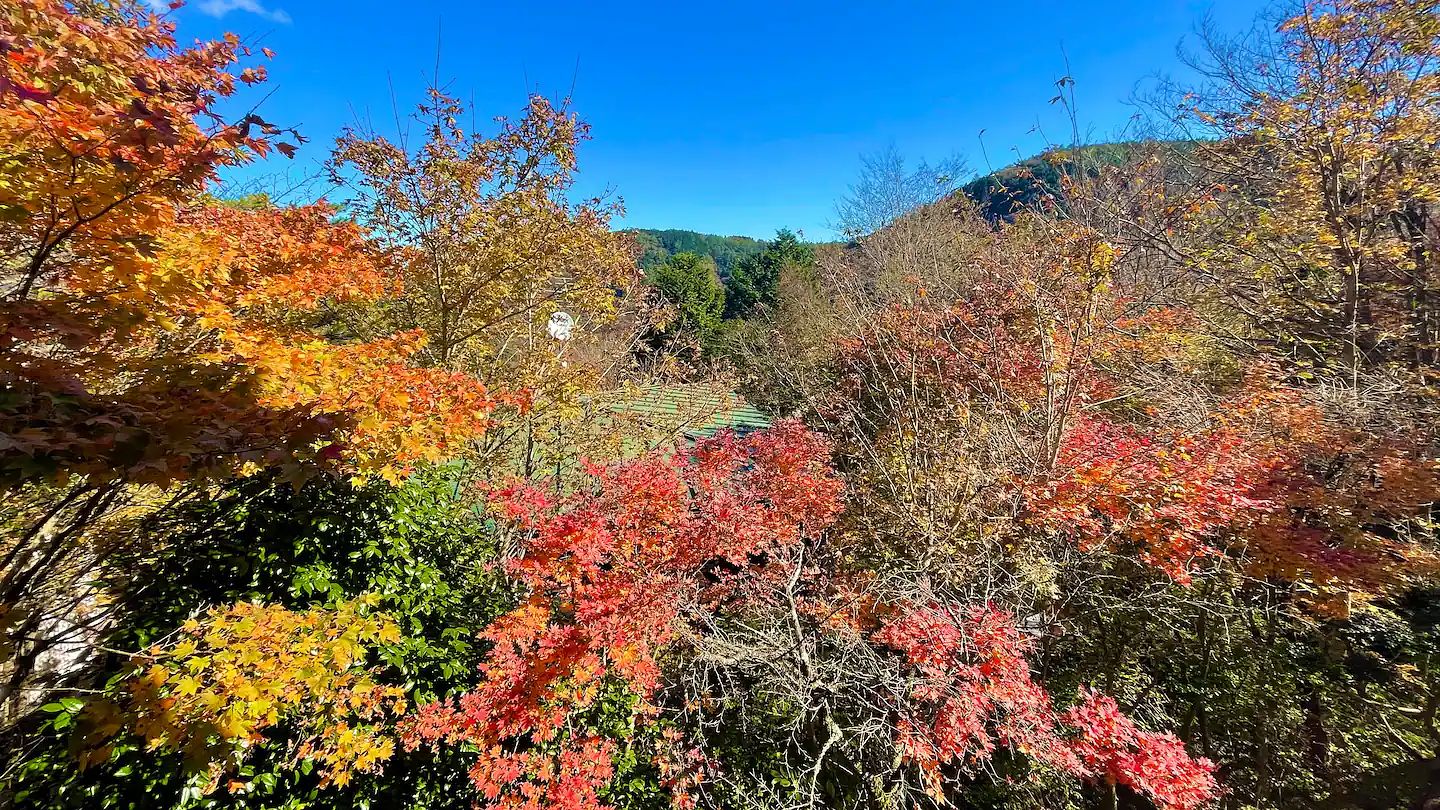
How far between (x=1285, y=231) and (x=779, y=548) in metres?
8.28

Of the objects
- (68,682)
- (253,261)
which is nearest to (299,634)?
(68,682)

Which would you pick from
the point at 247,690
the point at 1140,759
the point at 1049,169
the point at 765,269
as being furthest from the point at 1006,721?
the point at 765,269

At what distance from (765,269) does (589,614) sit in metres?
31.6

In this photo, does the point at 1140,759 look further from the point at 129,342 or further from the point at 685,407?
the point at 685,407

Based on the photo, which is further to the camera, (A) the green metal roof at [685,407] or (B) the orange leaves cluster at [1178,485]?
(A) the green metal roof at [685,407]

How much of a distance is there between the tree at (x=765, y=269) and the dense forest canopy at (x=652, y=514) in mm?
24398

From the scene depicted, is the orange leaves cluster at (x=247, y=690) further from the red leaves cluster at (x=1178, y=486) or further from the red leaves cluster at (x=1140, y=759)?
the red leaves cluster at (x=1178, y=486)

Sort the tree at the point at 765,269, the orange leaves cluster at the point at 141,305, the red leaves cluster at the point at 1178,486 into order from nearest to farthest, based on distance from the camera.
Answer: the orange leaves cluster at the point at 141,305 → the red leaves cluster at the point at 1178,486 → the tree at the point at 765,269

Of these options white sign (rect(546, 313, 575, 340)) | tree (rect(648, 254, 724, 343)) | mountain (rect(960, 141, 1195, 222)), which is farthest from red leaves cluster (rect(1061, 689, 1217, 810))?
tree (rect(648, 254, 724, 343))

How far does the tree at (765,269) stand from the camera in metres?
32.3

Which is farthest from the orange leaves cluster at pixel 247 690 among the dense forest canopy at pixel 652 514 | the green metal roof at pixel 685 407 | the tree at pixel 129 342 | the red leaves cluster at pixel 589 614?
the green metal roof at pixel 685 407

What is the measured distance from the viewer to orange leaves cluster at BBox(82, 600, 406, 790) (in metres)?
3.02

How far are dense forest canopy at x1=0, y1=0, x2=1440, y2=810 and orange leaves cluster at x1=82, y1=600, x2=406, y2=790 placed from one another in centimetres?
3

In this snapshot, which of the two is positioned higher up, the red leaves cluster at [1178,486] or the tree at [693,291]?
the tree at [693,291]
